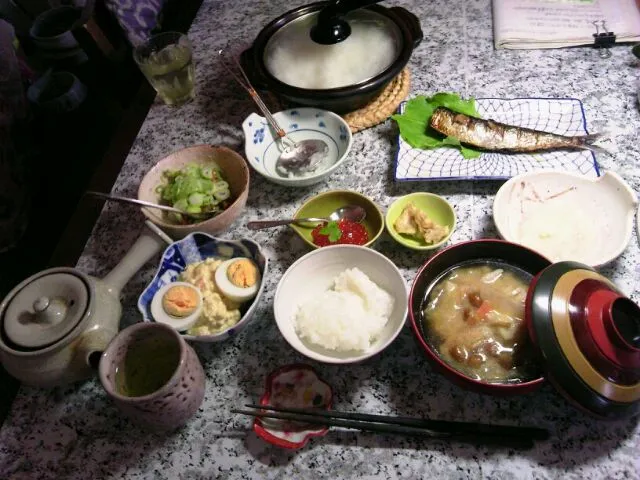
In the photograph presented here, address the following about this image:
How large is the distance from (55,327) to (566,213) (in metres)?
1.39

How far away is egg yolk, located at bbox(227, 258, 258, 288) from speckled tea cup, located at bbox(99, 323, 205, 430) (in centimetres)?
23

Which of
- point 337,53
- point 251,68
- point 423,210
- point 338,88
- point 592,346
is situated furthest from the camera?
point 251,68

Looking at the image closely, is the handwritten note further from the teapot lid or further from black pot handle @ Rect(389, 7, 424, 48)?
the teapot lid

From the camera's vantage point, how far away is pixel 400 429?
104 cm

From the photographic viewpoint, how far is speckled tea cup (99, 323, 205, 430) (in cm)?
97

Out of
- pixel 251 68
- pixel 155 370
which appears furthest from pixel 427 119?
pixel 155 370

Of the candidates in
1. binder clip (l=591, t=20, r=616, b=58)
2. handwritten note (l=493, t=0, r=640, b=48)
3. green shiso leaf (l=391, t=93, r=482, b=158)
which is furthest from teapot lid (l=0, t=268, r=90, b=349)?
binder clip (l=591, t=20, r=616, b=58)

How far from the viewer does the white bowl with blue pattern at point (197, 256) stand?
1.22m

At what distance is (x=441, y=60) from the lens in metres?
1.92

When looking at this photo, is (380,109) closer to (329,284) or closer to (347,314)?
(329,284)

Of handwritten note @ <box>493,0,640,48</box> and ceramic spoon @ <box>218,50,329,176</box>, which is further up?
ceramic spoon @ <box>218,50,329,176</box>

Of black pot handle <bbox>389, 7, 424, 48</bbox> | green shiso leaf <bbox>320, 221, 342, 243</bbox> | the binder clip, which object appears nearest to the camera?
green shiso leaf <bbox>320, 221, 342, 243</bbox>

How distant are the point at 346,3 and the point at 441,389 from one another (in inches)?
51.0

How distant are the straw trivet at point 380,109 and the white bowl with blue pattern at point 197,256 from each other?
67cm
